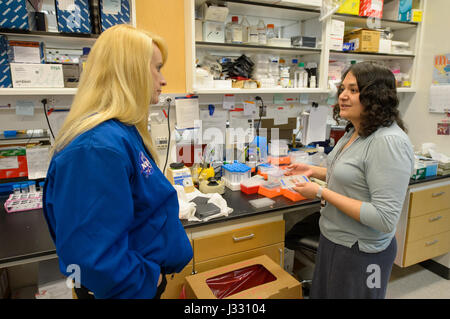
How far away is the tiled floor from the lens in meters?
2.31

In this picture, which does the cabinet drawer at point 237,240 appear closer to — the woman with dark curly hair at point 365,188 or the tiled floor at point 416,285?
the woman with dark curly hair at point 365,188

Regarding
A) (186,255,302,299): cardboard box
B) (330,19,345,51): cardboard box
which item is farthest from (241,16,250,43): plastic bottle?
(186,255,302,299): cardboard box

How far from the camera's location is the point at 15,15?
4.92 feet

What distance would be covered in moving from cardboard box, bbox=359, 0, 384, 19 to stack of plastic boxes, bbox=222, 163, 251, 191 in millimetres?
1586

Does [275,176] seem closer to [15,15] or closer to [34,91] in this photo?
[34,91]

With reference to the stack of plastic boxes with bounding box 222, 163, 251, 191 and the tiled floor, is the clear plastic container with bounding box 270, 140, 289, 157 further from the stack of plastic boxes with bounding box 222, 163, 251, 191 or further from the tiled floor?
the tiled floor

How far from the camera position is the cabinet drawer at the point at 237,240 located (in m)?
1.61

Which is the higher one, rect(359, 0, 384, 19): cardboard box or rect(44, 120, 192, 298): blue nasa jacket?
rect(359, 0, 384, 19): cardboard box

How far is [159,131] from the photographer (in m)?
2.11

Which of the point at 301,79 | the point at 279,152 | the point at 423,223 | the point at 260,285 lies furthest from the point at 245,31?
the point at 423,223

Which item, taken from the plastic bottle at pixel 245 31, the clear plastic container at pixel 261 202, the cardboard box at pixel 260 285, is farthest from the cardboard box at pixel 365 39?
the cardboard box at pixel 260 285

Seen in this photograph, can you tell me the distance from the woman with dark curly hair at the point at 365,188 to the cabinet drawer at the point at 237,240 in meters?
0.37
